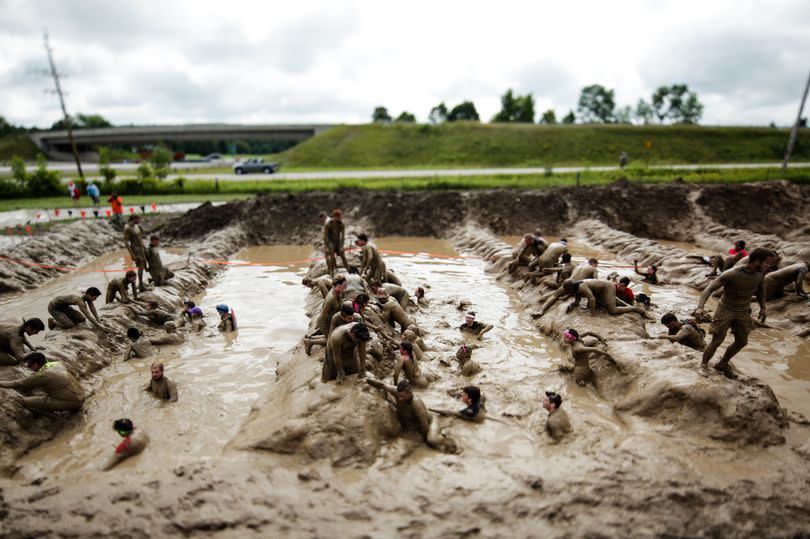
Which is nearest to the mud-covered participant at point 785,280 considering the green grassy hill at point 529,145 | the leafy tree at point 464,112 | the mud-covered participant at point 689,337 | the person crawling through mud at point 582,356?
the mud-covered participant at point 689,337

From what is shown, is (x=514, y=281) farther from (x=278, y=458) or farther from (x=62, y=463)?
(x=62, y=463)

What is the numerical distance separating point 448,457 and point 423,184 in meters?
22.7

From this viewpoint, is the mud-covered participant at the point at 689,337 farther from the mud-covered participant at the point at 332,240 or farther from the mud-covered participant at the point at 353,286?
the mud-covered participant at the point at 332,240

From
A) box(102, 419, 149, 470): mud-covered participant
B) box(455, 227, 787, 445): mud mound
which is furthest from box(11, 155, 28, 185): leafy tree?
box(455, 227, 787, 445): mud mound

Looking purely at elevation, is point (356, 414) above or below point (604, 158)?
below

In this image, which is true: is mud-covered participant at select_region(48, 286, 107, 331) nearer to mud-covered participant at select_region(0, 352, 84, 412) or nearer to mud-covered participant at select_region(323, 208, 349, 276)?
mud-covered participant at select_region(0, 352, 84, 412)

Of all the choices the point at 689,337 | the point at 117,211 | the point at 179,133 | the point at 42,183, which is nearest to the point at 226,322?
the point at 689,337

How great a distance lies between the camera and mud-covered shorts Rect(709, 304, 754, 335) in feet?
20.7

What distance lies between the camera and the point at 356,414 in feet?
19.4

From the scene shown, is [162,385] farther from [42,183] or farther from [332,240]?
[42,183]

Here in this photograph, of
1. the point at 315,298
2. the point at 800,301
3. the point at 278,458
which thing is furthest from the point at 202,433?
the point at 800,301

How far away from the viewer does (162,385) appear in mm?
7254

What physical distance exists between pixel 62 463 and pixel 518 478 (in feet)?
19.9

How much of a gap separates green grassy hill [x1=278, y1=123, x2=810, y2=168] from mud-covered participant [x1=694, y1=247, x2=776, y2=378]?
130 feet
